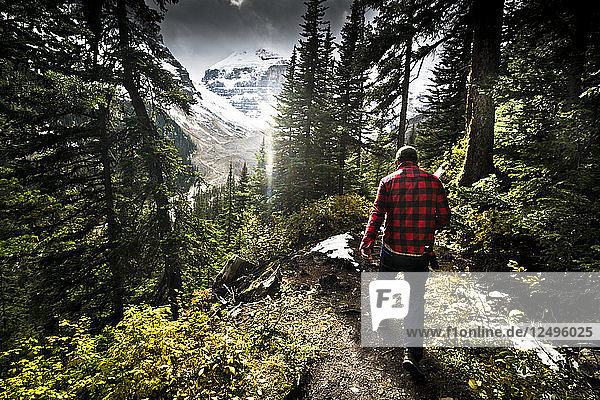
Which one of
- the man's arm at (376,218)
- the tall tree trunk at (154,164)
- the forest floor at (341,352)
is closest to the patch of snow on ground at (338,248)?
the forest floor at (341,352)

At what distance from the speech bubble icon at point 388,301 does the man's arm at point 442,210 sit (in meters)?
0.98

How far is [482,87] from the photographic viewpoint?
5398 mm

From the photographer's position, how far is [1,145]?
721cm

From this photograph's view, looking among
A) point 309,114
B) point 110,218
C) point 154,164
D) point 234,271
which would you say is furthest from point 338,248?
point 309,114

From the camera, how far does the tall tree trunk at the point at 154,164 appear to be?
820cm

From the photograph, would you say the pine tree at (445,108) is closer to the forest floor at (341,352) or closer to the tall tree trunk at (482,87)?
the tall tree trunk at (482,87)

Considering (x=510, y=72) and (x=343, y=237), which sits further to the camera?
(x=343, y=237)

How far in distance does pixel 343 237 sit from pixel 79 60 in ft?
34.0

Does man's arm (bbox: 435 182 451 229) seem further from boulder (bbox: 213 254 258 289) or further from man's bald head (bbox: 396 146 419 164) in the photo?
boulder (bbox: 213 254 258 289)

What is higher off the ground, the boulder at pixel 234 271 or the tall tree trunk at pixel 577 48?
the tall tree trunk at pixel 577 48

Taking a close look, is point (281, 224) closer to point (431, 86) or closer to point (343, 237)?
point (343, 237)

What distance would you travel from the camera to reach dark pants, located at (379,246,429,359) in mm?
3088

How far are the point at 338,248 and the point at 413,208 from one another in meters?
4.72

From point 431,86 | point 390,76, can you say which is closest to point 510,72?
point 390,76
